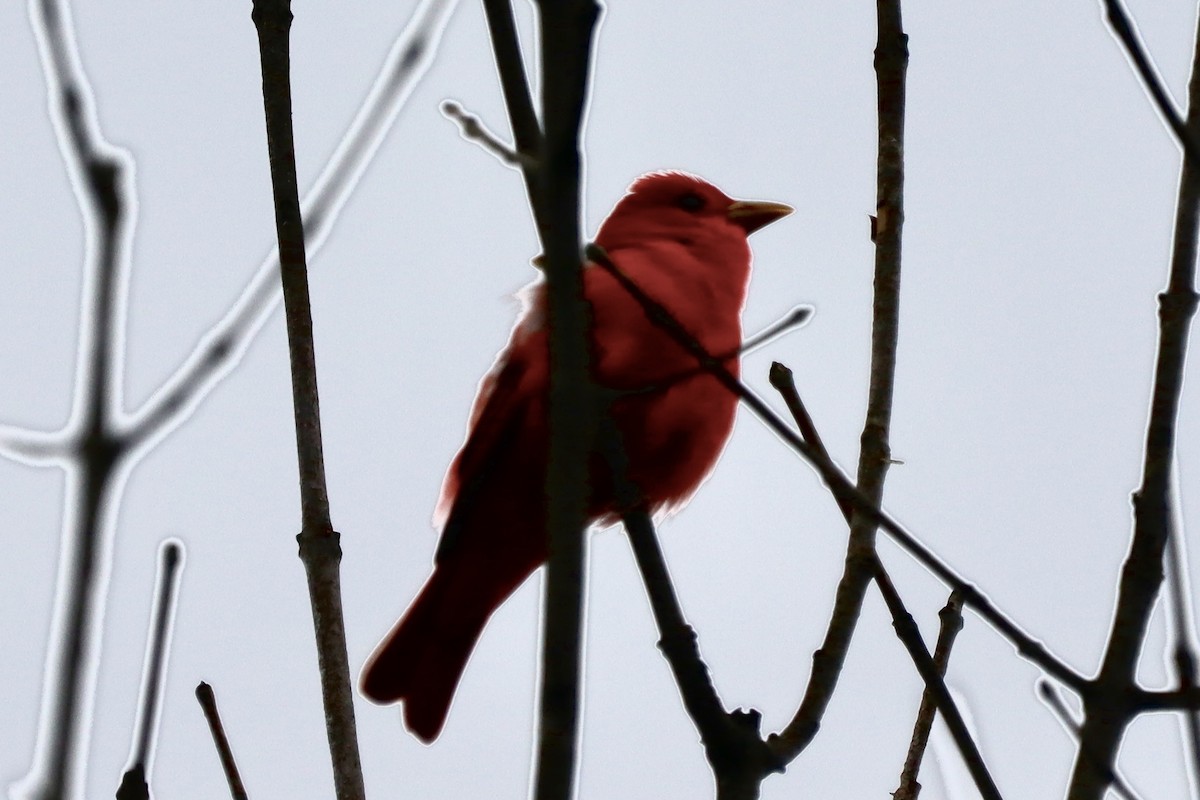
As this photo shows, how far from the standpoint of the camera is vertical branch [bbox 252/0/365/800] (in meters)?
2.70

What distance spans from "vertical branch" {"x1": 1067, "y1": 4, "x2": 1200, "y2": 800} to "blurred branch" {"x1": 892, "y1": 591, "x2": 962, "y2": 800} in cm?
79

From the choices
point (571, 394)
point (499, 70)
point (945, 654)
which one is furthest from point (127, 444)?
point (945, 654)

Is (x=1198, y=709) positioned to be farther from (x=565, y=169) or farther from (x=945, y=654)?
(x=565, y=169)

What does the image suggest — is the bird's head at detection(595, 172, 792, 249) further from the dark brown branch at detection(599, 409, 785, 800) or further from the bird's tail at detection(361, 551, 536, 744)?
the dark brown branch at detection(599, 409, 785, 800)

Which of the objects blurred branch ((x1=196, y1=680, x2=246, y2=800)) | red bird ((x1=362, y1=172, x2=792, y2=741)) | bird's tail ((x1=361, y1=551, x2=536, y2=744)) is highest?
red bird ((x1=362, y1=172, x2=792, y2=741))

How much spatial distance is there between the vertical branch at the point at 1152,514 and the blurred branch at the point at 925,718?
31.1 inches

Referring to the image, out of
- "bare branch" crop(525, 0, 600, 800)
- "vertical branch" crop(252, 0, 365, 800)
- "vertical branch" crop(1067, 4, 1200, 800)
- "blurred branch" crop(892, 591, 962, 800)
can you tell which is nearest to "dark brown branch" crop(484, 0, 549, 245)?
"bare branch" crop(525, 0, 600, 800)

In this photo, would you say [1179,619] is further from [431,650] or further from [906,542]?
[431,650]

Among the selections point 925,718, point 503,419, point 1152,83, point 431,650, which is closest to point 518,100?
point 1152,83

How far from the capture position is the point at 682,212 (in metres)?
4.92

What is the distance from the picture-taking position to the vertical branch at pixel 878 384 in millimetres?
2637

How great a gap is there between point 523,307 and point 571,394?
2.62 metres

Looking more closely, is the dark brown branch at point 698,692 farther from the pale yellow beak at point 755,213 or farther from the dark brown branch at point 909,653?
the pale yellow beak at point 755,213

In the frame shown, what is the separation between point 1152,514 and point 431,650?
2.82 metres
